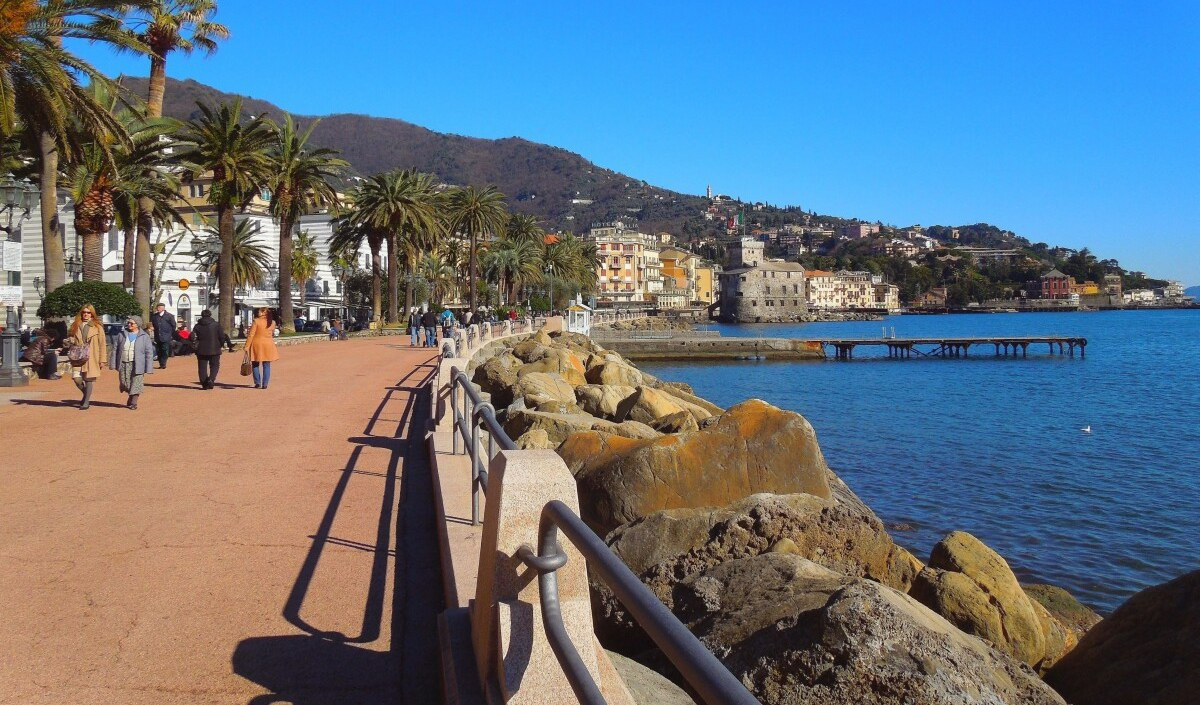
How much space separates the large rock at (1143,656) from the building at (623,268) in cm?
14929

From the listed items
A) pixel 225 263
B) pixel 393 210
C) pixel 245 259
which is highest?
pixel 393 210

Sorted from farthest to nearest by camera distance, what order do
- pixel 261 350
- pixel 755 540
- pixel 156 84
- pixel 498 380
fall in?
pixel 156 84 → pixel 498 380 → pixel 261 350 → pixel 755 540

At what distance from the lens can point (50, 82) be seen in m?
20.0

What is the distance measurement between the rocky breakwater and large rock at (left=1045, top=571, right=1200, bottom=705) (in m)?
0.43

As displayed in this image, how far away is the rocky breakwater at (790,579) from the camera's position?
486cm

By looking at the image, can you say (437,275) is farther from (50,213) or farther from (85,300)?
(85,300)

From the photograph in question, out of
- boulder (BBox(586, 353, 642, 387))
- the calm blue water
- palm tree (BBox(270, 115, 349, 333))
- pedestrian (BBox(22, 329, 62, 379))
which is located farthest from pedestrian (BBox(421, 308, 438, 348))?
pedestrian (BBox(22, 329, 62, 379))

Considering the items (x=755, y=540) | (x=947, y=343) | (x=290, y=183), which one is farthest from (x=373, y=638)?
(x=947, y=343)

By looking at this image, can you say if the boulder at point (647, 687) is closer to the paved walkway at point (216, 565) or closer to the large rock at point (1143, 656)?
the paved walkway at point (216, 565)

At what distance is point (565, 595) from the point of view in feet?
11.7

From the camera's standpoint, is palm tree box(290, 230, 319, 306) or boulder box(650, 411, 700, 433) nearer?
boulder box(650, 411, 700, 433)

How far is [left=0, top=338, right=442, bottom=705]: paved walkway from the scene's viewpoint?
4.58 m

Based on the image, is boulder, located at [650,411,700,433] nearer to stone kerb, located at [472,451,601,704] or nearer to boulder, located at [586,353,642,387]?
boulder, located at [586,353,642,387]

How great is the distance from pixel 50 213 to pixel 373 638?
76.2 feet
